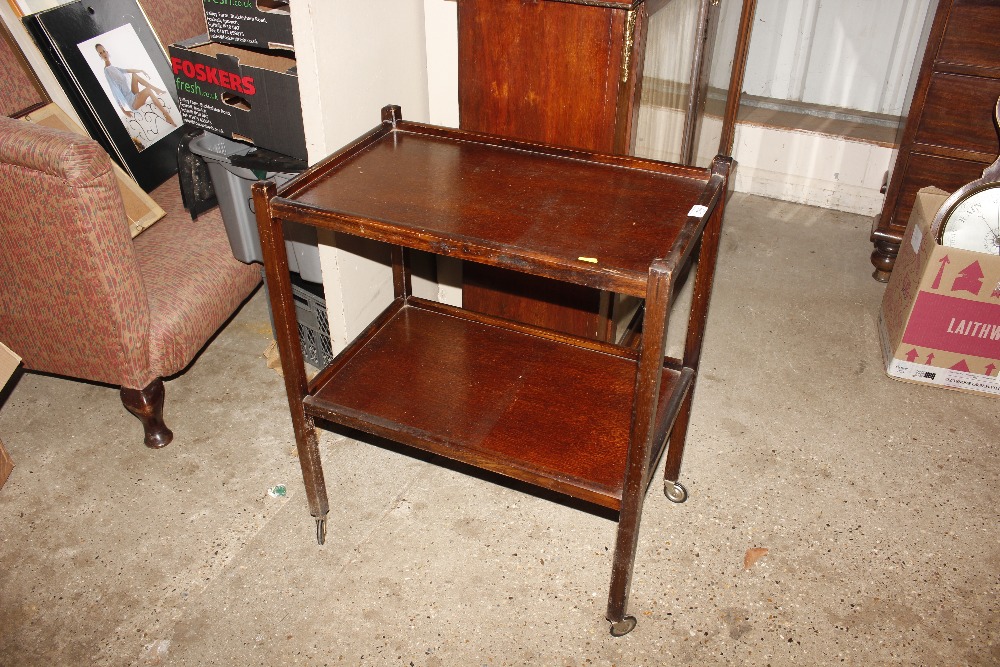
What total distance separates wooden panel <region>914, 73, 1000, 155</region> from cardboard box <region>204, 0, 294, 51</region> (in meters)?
1.85

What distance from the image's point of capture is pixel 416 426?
1.63 m

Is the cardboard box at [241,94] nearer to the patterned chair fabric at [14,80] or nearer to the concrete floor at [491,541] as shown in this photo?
the patterned chair fabric at [14,80]

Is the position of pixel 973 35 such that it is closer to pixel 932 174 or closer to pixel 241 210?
pixel 932 174

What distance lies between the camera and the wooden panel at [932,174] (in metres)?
2.46

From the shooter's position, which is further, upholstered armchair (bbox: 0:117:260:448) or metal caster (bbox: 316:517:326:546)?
metal caster (bbox: 316:517:326:546)

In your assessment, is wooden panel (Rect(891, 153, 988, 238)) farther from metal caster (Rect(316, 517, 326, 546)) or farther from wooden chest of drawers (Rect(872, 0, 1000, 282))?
metal caster (Rect(316, 517, 326, 546))

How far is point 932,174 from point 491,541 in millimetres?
1799

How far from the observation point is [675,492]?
2.00 meters

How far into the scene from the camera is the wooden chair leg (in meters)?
2.07

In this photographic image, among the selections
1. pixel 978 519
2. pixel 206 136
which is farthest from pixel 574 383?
pixel 206 136

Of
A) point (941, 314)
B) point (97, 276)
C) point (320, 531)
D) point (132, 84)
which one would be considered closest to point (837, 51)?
point (941, 314)

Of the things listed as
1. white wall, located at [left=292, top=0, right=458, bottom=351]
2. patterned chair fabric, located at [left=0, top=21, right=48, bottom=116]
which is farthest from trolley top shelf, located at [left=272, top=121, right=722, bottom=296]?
patterned chair fabric, located at [left=0, top=21, right=48, bottom=116]

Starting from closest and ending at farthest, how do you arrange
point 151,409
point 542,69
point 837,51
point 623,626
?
1. point 623,626
2. point 542,69
3. point 151,409
4. point 837,51

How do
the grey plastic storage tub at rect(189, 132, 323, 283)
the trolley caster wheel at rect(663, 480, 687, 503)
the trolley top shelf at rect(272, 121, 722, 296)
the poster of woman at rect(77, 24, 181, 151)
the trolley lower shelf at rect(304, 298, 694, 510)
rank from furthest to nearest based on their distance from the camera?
the poster of woman at rect(77, 24, 181, 151)
the grey plastic storage tub at rect(189, 132, 323, 283)
the trolley caster wheel at rect(663, 480, 687, 503)
the trolley lower shelf at rect(304, 298, 694, 510)
the trolley top shelf at rect(272, 121, 722, 296)
